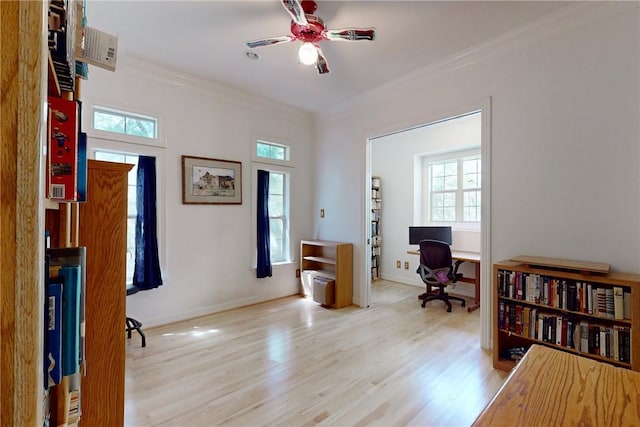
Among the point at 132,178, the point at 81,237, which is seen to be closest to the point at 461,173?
the point at 132,178

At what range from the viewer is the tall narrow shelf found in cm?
123

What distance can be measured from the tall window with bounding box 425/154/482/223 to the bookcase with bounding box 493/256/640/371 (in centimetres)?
242

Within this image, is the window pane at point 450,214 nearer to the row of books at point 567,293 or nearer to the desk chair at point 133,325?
the row of books at point 567,293

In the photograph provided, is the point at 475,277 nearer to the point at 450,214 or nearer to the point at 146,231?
the point at 450,214

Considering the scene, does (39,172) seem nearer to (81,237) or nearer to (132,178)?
(81,237)

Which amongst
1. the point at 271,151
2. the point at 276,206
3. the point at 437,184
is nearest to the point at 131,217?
the point at 276,206

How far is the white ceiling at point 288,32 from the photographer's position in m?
2.21

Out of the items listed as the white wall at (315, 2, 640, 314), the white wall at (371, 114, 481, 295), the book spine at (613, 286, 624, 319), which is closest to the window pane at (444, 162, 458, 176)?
the white wall at (371, 114, 481, 295)

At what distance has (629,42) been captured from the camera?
2.04 meters

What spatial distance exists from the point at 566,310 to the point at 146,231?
3752 mm

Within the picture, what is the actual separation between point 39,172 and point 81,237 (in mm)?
1008

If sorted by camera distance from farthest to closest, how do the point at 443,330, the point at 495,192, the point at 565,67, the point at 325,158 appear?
the point at 325,158
the point at 443,330
the point at 495,192
the point at 565,67

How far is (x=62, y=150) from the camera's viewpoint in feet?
2.69

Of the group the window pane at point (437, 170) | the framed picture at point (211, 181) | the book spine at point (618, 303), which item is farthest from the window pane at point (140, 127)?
the window pane at point (437, 170)
